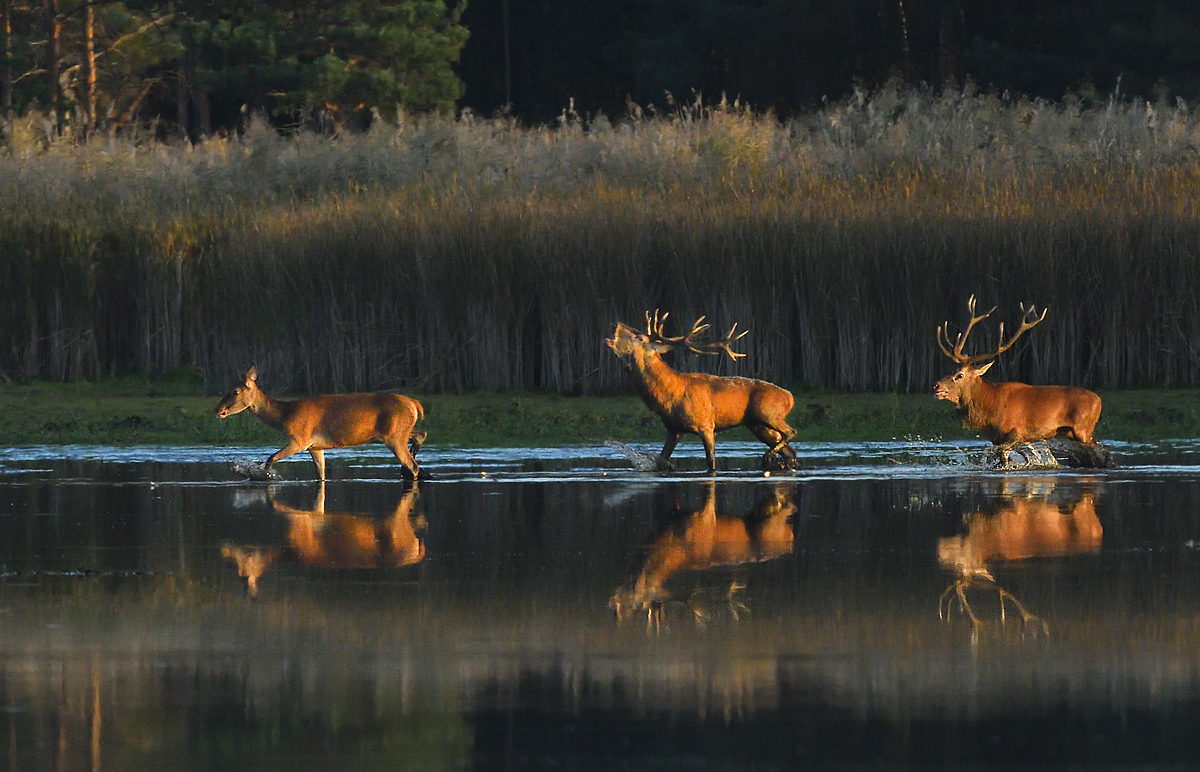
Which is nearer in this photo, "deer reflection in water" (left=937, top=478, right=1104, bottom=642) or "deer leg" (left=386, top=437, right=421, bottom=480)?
"deer reflection in water" (left=937, top=478, right=1104, bottom=642)

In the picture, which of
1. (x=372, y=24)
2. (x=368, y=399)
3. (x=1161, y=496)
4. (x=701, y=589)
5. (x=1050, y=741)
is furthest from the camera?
(x=372, y=24)

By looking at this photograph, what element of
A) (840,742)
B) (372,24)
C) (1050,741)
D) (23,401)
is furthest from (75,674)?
(372,24)

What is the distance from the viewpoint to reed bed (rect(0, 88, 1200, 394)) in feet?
78.9

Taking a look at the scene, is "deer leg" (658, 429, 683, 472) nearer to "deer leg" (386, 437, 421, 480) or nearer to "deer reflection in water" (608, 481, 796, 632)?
"deer reflection in water" (608, 481, 796, 632)

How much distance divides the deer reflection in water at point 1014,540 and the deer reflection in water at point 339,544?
3.05m

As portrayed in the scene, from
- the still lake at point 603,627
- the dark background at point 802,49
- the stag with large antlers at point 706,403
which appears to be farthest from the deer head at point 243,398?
the dark background at point 802,49

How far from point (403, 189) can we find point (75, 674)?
20.4 m

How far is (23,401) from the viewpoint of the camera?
938 inches

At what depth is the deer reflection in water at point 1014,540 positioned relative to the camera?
32.8 ft

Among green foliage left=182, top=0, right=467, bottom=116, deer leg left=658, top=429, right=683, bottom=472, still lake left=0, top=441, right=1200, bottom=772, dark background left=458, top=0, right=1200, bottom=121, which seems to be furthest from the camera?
green foliage left=182, top=0, right=467, bottom=116

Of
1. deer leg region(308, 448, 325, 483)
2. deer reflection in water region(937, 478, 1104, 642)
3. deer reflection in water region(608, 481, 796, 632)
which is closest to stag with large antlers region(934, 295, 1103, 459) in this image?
deer reflection in water region(937, 478, 1104, 642)

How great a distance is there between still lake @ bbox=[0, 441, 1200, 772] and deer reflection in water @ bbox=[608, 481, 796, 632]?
35mm

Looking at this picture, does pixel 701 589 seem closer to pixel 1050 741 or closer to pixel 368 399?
pixel 1050 741

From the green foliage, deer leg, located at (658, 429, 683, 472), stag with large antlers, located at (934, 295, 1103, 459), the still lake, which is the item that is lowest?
the still lake
